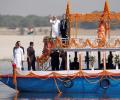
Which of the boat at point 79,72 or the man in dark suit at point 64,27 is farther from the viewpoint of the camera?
the man in dark suit at point 64,27

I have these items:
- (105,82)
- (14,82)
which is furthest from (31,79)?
(105,82)

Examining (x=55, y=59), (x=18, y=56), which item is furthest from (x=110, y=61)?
(x=18, y=56)

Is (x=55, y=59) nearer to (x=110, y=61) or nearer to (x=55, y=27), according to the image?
(x=55, y=27)

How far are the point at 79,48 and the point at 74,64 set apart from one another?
3.48 feet

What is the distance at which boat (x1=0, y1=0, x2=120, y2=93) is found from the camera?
4069 cm

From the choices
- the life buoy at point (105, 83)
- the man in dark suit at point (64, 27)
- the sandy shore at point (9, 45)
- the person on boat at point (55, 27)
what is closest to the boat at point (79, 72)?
the life buoy at point (105, 83)

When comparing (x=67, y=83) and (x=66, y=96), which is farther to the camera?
(x=67, y=83)

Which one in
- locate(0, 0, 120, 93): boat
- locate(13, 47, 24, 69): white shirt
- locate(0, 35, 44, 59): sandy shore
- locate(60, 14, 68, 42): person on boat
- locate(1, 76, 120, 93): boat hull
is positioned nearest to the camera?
locate(0, 0, 120, 93): boat

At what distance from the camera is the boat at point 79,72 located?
4069cm

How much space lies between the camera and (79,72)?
40.6 meters

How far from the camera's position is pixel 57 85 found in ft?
135

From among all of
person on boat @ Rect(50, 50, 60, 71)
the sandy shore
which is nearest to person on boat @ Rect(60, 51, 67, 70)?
person on boat @ Rect(50, 50, 60, 71)

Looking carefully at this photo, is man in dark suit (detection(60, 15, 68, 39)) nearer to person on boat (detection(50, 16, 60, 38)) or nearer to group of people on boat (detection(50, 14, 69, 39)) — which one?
group of people on boat (detection(50, 14, 69, 39))

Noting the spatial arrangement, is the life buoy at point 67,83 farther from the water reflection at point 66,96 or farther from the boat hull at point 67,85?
the water reflection at point 66,96
